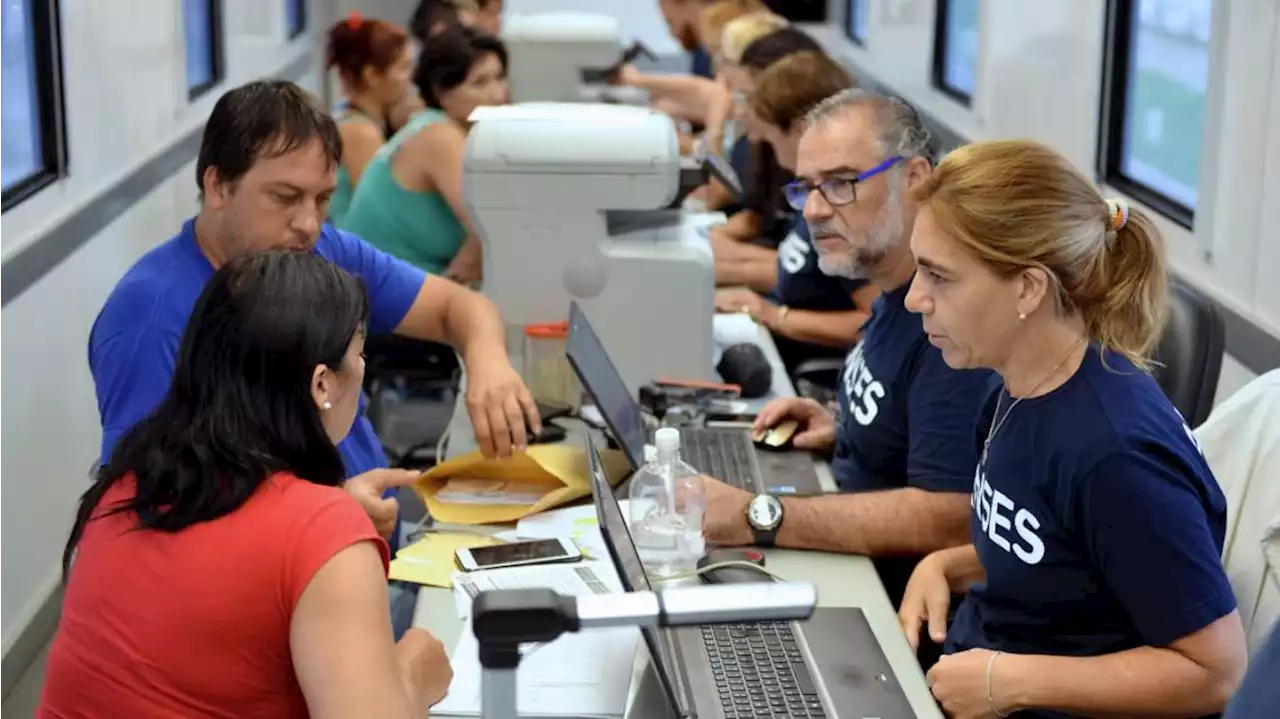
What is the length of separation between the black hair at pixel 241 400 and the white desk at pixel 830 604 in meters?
0.38

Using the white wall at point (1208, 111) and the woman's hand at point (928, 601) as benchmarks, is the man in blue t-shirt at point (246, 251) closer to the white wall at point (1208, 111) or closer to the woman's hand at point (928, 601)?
the woman's hand at point (928, 601)

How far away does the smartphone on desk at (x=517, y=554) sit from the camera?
194 cm

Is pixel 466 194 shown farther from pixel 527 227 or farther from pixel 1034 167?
pixel 1034 167

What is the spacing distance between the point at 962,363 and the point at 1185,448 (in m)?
0.28

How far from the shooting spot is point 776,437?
2.47 m

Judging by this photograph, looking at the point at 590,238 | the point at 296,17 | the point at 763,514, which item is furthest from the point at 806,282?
the point at 296,17

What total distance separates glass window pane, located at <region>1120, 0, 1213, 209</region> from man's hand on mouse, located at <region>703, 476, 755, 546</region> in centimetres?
156

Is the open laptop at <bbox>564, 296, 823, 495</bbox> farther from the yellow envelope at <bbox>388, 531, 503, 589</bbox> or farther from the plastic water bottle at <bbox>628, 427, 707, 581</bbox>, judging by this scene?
the yellow envelope at <bbox>388, 531, 503, 589</bbox>

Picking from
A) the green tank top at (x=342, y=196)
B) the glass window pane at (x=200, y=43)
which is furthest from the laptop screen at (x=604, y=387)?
the glass window pane at (x=200, y=43)

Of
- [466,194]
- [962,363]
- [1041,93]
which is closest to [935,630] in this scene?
[962,363]

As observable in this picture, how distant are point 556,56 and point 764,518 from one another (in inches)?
134

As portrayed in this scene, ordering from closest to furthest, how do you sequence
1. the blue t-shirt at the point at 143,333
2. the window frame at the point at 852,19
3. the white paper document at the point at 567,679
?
the white paper document at the point at 567,679
the blue t-shirt at the point at 143,333
the window frame at the point at 852,19

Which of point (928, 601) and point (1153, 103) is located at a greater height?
point (1153, 103)

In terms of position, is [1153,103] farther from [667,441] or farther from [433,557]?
[433,557]
